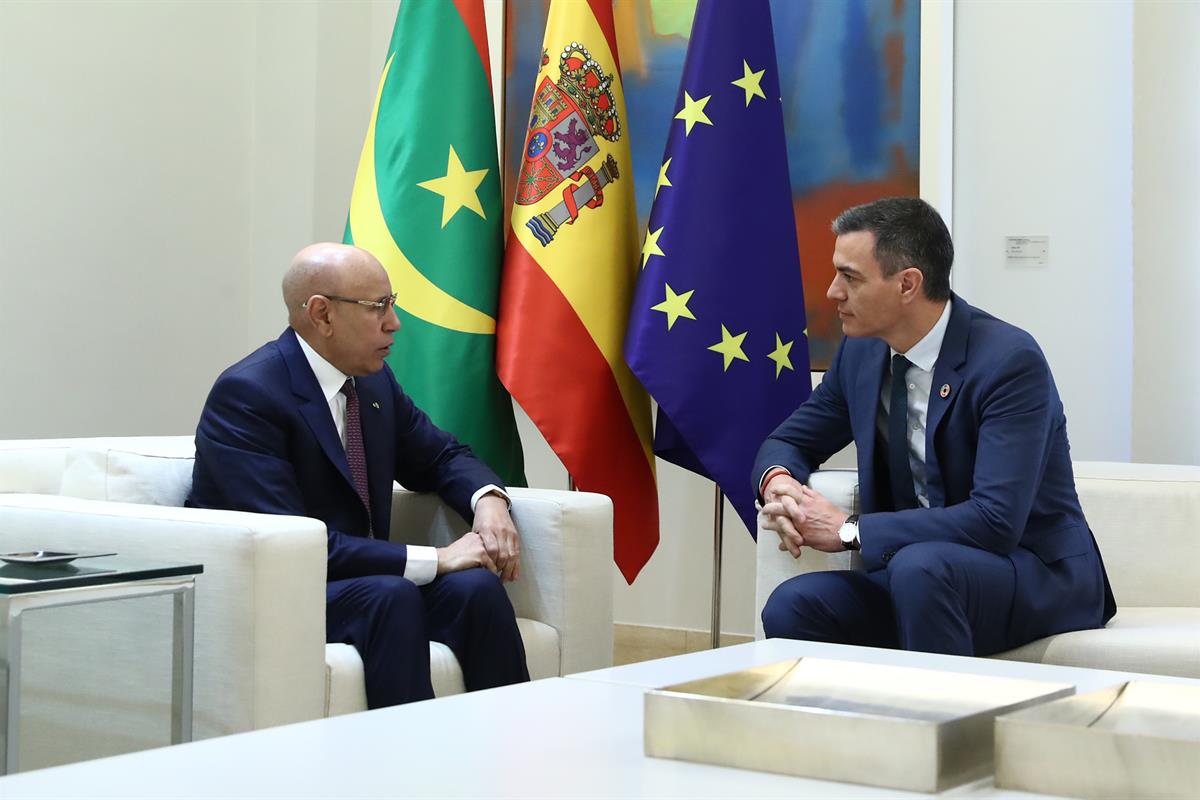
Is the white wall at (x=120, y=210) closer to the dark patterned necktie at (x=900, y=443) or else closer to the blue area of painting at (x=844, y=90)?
the blue area of painting at (x=844, y=90)

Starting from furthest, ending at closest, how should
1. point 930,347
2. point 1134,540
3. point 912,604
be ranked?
point 1134,540
point 930,347
point 912,604

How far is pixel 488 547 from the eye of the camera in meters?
2.88

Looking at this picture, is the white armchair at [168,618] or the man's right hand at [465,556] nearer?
the white armchair at [168,618]

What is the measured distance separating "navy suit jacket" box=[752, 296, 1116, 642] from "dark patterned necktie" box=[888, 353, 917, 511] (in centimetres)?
4

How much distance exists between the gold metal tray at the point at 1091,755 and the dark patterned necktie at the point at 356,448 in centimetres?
206

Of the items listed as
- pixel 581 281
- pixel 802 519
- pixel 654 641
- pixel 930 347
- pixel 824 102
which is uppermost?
pixel 824 102

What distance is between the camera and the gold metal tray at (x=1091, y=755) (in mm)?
962

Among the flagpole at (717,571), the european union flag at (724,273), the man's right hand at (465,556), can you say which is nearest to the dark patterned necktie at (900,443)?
the european union flag at (724,273)

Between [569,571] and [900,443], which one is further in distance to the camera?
[569,571]

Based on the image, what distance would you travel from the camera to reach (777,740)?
105 cm

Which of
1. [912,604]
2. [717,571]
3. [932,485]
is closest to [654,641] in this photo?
[717,571]

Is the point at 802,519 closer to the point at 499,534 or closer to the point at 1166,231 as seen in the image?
the point at 499,534

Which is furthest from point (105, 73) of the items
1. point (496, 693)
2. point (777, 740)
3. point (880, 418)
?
point (777, 740)

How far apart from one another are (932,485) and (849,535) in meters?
0.20
